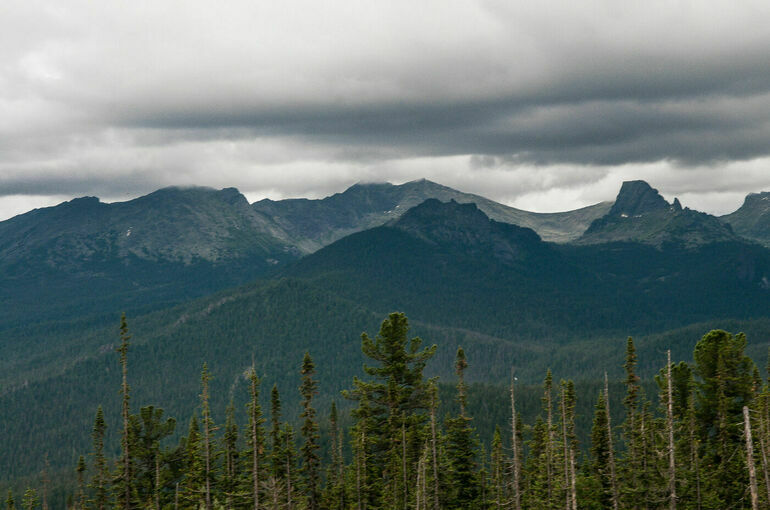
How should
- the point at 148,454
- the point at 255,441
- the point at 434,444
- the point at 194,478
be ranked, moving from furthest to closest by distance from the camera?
the point at 148,454 → the point at 194,478 → the point at 434,444 → the point at 255,441

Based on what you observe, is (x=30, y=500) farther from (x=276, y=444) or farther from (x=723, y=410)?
(x=723, y=410)

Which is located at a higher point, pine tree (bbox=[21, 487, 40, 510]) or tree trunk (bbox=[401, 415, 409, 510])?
tree trunk (bbox=[401, 415, 409, 510])

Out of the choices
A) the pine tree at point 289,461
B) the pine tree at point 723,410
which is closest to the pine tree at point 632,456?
the pine tree at point 723,410

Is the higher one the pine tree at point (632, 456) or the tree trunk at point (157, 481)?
the pine tree at point (632, 456)

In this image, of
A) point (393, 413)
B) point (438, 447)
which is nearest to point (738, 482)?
point (438, 447)

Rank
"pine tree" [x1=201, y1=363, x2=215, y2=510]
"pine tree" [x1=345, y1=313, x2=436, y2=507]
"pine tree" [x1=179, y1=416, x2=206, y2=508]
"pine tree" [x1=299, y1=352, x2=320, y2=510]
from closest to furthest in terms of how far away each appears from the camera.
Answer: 1. "pine tree" [x1=345, y1=313, x2=436, y2=507]
2. "pine tree" [x1=201, y1=363, x2=215, y2=510]
3. "pine tree" [x1=179, y1=416, x2=206, y2=508]
4. "pine tree" [x1=299, y1=352, x2=320, y2=510]

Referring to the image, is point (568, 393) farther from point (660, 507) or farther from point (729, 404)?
point (660, 507)

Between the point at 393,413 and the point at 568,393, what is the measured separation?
24.8 meters

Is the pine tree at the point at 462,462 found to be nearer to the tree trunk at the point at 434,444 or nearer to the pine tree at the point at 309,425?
the tree trunk at the point at 434,444

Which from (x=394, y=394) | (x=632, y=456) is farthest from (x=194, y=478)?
(x=632, y=456)

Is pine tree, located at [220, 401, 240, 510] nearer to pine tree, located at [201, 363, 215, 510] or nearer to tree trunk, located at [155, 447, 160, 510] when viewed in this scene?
pine tree, located at [201, 363, 215, 510]

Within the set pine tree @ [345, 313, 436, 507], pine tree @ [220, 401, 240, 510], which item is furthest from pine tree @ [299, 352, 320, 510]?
pine tree @ [345, 313, 436, 507]

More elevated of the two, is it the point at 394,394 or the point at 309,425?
the point at 394,394

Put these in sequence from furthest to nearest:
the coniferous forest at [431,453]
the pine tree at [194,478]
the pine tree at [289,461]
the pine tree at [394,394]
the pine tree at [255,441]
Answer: the pine tree at [289,461] → the pine tree at [194,478] → the pine tree at [394,394] → the coniferous forest at [431,453] → the pine tree at [255,441]
